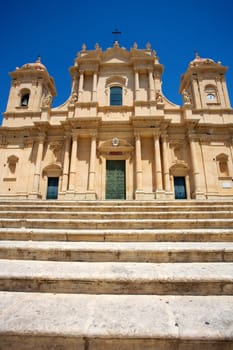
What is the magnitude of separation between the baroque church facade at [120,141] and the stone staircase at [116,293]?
10.9m

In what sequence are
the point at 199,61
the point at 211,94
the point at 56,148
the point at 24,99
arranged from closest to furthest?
the point at 56,148 → the point at 211,94 → the point at 24,99 → the point at 199,61

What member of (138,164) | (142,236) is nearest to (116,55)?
(138,164)

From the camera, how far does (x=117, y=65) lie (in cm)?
1889

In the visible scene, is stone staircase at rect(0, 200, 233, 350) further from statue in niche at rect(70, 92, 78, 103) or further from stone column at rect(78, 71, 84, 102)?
statue in niche at rect(70, 92, 78, 103)

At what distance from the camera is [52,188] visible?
52.7 feet

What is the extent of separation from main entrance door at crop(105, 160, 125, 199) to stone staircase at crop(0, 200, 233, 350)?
11476mm

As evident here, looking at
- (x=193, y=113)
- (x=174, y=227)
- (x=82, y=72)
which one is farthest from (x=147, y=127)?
(x=174, y=227)

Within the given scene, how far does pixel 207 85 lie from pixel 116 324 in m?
21.6

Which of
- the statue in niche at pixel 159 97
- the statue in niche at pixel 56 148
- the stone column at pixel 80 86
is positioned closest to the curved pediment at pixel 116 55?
the stone column at pixel 80 86

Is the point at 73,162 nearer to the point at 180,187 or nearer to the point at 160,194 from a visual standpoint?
the point at 160,194

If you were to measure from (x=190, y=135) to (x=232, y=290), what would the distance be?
50.0ft

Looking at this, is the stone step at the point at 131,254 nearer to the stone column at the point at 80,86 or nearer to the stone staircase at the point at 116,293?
the stone staircase at the point at 116,293

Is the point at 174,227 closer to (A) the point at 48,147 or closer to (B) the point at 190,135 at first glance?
(B) the point at 190,135

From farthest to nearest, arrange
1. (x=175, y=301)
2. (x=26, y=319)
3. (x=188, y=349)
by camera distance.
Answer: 1. (x=175, y=301)
2. (x=26, y=319)
3. (x=188, y=349)
